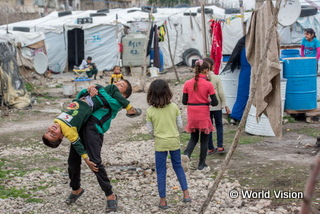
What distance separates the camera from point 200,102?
561 centimetres

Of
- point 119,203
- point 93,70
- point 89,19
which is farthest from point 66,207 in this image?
point 89,19

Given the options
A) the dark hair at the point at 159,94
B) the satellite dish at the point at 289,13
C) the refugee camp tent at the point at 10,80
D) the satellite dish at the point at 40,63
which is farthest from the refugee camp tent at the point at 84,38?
the dark hair at the point at 159,94

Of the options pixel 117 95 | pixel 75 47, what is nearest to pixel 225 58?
pixel 117 95

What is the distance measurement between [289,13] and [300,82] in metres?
1.30

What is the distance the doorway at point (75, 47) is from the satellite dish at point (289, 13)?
1725 centimetres

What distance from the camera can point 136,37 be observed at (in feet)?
67.2

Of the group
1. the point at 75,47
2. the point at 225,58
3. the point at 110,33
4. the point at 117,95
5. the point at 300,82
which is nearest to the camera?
the point at 117,95

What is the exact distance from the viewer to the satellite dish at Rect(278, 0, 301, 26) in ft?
24.7

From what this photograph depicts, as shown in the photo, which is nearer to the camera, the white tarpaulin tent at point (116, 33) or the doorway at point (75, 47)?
the white tarpaulin tent at point (116, 33)

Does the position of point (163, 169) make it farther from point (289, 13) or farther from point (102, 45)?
point (102, 45)

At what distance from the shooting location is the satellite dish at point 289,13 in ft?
24.7

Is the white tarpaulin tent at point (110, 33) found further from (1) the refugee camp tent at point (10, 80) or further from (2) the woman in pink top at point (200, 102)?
(2) the woman in pink top at point (200, 102)

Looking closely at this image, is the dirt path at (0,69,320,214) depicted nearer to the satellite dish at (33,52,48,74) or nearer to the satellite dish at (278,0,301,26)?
the satellite dish at (278,0,301,26)

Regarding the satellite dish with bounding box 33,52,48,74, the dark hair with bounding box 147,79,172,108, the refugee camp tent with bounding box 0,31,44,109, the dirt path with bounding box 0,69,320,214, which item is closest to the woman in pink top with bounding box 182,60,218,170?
the dirt path with bounding box 0,69,320,214
